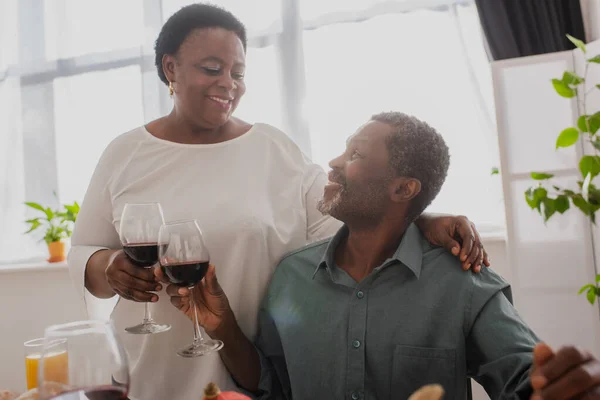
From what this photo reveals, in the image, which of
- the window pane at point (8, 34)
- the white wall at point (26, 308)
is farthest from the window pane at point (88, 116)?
the white wall at point (26, 308)

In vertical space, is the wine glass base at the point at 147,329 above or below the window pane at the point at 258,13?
below

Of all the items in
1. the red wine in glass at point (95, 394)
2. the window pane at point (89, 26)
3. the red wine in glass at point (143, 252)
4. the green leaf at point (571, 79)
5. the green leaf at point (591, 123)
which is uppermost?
the window pane at point (89, 26)

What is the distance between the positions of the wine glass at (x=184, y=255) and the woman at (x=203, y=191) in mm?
369

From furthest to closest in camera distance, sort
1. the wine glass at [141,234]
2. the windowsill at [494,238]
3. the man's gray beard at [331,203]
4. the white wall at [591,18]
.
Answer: the windowsill at [494,238] < the white wall at [591,18] < the man's gray beard at [331,203] < the wine glass at [141,234]

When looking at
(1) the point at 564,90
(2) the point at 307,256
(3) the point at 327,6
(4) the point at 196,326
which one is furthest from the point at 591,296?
(3) the point at 327,6

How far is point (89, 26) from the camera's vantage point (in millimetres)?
3926

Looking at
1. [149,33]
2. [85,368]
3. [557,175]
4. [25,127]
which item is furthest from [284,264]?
[25,127]

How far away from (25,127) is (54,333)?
373cm

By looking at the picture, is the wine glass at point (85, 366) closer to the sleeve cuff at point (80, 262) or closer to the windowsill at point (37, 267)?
the sleeve cuff at point (80, 262)

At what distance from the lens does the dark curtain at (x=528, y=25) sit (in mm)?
2867

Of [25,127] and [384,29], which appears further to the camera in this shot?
[25,127]

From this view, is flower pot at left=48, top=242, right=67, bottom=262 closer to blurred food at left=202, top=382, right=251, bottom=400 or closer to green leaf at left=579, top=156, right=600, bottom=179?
green leaf at left=579, top=156, right=600, bottom=179

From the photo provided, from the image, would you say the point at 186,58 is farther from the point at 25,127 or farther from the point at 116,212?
the point at 25,127

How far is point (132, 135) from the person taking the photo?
1840 millimetres
